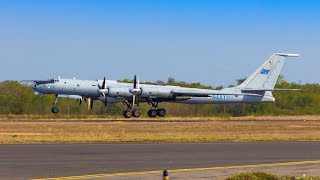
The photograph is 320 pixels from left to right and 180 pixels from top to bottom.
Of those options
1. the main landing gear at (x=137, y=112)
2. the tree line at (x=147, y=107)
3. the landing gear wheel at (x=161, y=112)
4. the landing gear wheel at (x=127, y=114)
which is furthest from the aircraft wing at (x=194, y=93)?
the tree line at (x=147, y=107)

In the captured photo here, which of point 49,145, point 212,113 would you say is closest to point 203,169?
point 49,145

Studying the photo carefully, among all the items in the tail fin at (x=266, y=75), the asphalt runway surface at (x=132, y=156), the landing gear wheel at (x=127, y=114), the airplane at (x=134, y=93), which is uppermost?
the tail fin at (x=266, y=75)

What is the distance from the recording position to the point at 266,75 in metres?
72.7

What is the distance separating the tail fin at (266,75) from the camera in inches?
2857

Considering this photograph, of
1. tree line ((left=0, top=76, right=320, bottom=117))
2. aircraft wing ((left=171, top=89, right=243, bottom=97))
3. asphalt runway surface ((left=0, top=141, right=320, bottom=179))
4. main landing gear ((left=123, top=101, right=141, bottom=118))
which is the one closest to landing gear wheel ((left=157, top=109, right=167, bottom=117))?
aircraft wing ((left=171, top=89, right=243, bottom=97))

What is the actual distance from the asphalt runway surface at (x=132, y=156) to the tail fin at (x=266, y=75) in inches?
1619

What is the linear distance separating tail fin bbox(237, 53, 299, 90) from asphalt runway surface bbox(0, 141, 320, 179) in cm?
4111

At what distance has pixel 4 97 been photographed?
87.2 meters

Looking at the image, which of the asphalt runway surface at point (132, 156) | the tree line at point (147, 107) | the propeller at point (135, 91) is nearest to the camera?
the asphalt runway surface at point (132, 156)

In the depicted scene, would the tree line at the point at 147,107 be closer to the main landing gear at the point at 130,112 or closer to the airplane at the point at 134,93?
the airplane at the point at 134,93

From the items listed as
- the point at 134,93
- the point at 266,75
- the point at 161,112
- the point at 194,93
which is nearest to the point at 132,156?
the point at 134,93

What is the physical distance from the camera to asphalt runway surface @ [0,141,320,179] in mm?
19469

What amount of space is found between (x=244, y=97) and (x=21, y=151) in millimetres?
48515

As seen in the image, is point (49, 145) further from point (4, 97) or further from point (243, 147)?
point (4, 97)
